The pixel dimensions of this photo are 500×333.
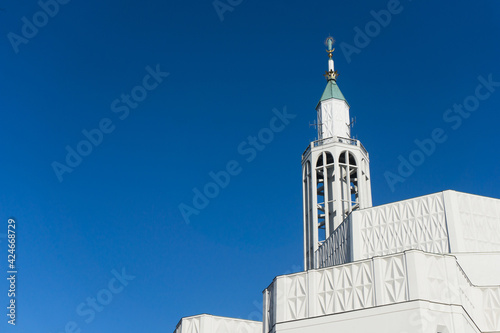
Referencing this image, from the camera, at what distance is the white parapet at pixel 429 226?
34000 mm

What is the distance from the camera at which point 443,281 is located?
2030cm

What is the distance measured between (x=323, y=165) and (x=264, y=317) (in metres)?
26.4

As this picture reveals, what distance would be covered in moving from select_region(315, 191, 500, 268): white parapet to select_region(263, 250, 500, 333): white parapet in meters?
11.3

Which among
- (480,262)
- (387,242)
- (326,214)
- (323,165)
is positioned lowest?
(480,262)

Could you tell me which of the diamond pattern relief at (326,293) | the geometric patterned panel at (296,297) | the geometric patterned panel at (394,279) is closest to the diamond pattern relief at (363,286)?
the geometric patterned panel at (394,279)

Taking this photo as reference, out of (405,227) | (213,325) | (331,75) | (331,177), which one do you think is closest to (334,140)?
(331,177)

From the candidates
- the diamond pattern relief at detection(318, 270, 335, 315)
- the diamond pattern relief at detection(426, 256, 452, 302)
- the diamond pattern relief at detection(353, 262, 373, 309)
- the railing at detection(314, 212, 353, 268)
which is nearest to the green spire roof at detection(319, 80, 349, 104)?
the railing at detection(314, 212, 353, 268)

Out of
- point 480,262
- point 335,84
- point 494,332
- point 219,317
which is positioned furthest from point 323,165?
point 494,332

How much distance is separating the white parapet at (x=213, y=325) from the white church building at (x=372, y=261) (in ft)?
0.14

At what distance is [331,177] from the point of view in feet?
163

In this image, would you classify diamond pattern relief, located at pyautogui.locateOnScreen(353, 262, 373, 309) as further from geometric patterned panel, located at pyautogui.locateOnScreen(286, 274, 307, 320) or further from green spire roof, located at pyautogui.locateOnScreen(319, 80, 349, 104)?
green spire roof, located at pyautogui.locateOnScreen(319, 80, 349, 104)

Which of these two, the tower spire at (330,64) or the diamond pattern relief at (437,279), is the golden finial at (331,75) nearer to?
the tower spire at (330,64)

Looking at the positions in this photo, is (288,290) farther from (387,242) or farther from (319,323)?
(387,242)

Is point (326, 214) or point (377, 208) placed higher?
point (326, 214)
